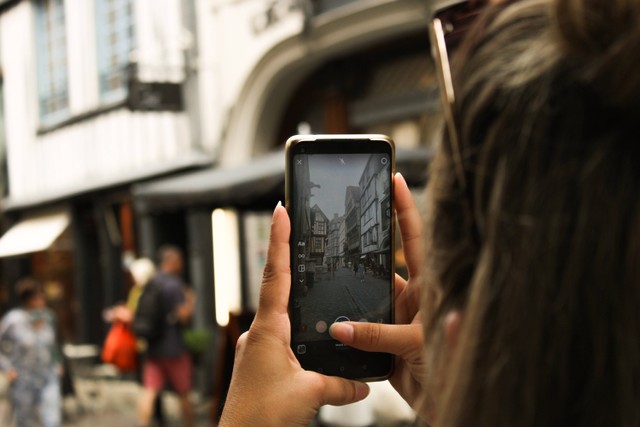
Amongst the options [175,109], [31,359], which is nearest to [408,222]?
[31,359]

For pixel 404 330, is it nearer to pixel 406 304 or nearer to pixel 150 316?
pixel 406 304

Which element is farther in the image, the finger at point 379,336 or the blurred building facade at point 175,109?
the blurred building facade at point 175,109

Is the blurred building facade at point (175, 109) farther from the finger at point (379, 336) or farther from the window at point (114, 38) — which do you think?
the finger at point (379, 336)

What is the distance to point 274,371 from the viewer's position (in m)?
1.03

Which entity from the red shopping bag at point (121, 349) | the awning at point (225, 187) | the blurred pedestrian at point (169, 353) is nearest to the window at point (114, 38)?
the awning at point (225, 187)

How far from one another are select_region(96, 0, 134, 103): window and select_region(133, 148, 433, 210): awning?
2.87 metres

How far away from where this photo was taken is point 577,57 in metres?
0.65

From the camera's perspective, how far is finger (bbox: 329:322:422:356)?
1.09m

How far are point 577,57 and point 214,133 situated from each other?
899 centimetres

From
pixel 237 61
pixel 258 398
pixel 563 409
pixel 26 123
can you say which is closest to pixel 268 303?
pixel 258 398

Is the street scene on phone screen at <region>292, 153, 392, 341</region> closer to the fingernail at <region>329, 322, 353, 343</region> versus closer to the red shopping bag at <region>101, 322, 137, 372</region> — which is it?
the fingernail at <region>329, 322, 353, 343</region>

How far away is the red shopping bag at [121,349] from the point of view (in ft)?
23.2

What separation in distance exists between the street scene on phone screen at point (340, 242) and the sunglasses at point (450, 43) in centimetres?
30

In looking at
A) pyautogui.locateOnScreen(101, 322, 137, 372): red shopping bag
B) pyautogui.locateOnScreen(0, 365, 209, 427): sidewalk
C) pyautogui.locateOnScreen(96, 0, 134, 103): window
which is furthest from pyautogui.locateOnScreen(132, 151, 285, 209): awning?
pyautogui.locateOnScreen(96, 0, 134, 103): window
